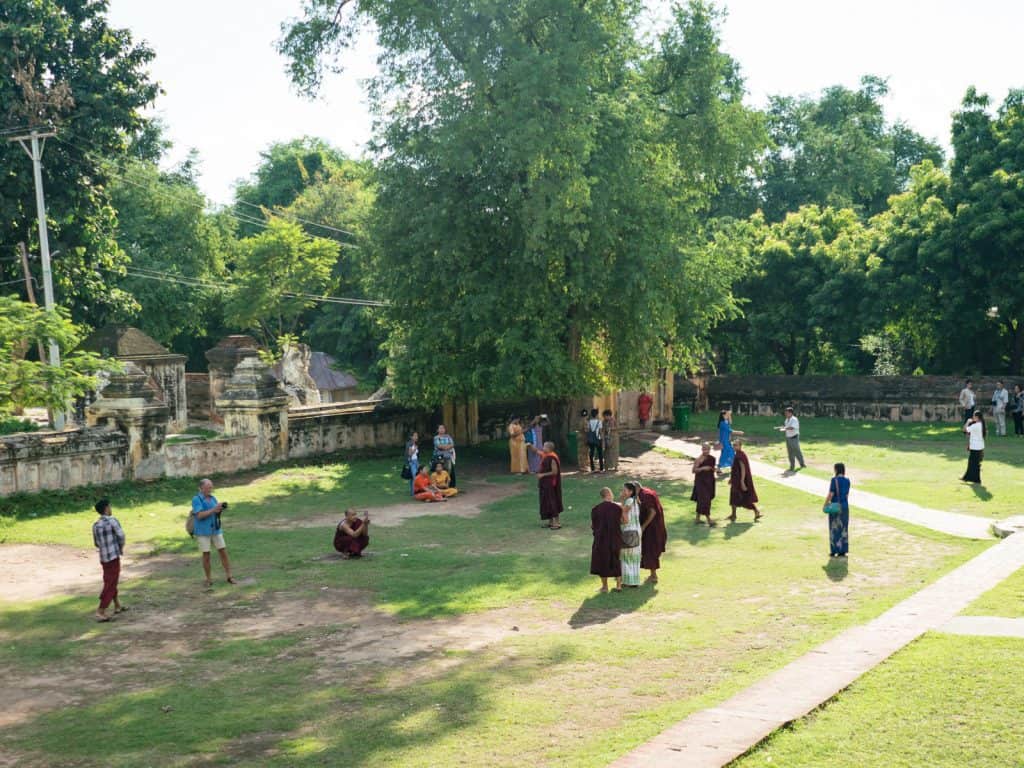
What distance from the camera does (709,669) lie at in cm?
1010

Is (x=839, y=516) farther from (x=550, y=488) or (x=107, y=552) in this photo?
(x=107, y=552)

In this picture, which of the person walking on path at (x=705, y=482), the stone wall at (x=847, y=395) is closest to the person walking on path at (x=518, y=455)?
the person walking on path at (x=705, y=482)

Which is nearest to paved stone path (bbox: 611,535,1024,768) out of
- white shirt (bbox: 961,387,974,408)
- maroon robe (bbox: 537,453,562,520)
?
maroon robe (bbox: 537,453,562,520)

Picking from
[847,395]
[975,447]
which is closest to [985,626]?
[975,447]

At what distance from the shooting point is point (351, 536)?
51.2 ft

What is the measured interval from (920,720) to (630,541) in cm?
542

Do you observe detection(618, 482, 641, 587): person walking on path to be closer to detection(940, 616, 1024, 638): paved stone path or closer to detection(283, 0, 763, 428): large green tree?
detection(940, 616, 1024, 638): paved stone path

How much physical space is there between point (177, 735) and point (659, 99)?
21705 mm

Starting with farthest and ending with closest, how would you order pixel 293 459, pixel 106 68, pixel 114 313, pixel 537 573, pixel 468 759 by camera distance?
pixel 114 313 → pixel 106 68 → pixel 293 459 → pixel 537 573 → pixel 468 759

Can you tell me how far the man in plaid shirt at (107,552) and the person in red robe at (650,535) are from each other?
663 centimetres

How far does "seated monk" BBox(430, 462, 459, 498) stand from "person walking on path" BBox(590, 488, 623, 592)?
839cm

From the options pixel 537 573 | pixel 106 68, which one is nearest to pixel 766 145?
pixel 537 573

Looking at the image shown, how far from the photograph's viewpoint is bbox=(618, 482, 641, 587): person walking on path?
44.4 feet

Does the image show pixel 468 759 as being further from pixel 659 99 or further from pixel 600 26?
pixel 659 99
